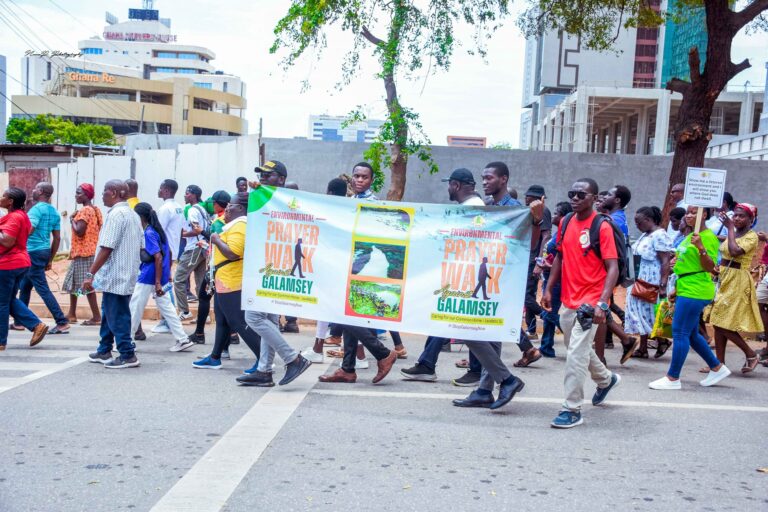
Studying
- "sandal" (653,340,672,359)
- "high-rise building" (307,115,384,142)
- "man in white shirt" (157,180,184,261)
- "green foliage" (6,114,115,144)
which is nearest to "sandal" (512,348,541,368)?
"sandal" (653,340,672,359)

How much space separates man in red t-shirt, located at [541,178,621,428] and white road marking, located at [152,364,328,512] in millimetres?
2173

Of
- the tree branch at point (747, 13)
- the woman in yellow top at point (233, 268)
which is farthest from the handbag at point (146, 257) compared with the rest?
the tree branch at point (747, 13)

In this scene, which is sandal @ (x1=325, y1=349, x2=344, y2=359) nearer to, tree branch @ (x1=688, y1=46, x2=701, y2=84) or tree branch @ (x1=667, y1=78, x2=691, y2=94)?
tree branch @ (x1=688, y1=46, x2=701, y2=84)

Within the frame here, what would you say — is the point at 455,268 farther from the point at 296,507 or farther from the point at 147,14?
the point at 147,14

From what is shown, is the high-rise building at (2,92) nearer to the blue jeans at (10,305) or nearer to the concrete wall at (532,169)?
the concrete wall at (532,169)

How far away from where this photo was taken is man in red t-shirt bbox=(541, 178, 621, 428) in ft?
19.5

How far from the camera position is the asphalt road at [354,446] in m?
4.39

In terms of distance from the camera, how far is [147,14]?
442 feet

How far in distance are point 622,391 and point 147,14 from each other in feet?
463

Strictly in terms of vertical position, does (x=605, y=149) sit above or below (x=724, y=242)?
above

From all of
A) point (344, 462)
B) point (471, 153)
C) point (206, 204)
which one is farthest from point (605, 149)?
point (344, 462)

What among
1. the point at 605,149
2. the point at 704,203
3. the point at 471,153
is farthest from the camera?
the point at 605,149

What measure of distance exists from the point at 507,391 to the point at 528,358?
2.12 meters

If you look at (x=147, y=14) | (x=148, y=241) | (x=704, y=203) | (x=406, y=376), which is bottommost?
(x=406, y=376)
